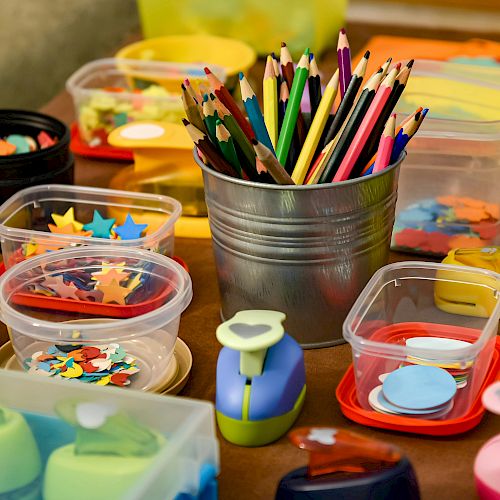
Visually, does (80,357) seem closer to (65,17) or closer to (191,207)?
(191,207)

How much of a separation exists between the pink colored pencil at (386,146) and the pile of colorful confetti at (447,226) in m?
0.14

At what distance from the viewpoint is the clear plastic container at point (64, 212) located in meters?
0.70

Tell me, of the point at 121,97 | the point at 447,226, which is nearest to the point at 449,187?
the point at 447,226

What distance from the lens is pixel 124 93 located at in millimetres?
912

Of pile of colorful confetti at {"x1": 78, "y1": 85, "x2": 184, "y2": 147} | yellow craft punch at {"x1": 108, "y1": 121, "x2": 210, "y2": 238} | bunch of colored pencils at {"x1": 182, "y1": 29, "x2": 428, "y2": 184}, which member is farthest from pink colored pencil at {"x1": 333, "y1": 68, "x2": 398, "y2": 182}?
pile of colorful confetti at {"x1": 78, "y1": 85, "x2": 184, "y2": 147}

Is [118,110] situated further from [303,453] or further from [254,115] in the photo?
[303,453]

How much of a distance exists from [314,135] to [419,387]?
0.60 ft

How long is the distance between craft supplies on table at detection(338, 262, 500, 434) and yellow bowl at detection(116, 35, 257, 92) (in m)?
0.46

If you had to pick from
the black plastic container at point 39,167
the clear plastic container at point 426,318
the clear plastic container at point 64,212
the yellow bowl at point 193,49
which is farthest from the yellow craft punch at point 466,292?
the yellow bowl at point 193,49

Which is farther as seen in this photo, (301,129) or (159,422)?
(301,129)

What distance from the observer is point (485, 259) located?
2.27 feet

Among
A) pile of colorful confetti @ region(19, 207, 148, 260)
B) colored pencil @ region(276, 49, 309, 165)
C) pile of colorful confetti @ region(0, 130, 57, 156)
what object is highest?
colored pencil @ region(276, 49, 309, 165)

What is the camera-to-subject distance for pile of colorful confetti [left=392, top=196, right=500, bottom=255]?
74cm

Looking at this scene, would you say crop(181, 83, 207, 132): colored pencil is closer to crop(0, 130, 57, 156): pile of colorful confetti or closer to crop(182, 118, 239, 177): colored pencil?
crop(182, 118, 239, 177): colored pencil
